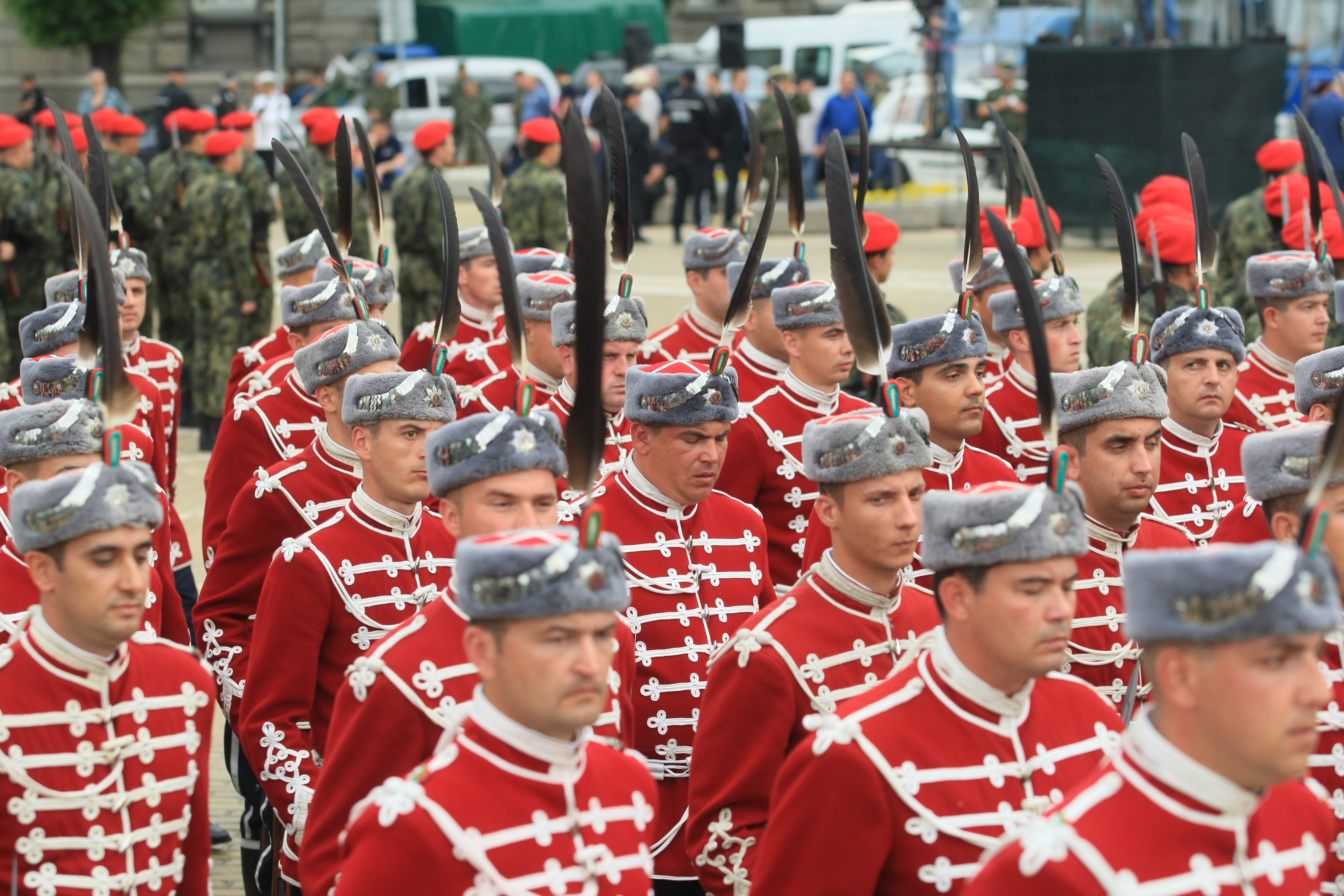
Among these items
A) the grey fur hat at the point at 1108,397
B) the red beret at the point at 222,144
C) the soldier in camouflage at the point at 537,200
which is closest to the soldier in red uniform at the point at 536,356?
the grey fur hat at the point at 1108,397

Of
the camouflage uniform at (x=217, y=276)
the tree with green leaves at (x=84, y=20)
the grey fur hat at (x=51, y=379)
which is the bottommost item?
the camouflage uniform at (x=217, y=276)

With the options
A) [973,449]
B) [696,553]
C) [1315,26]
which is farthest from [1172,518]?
[1315,26]

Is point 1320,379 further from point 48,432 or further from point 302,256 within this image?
point 302,256

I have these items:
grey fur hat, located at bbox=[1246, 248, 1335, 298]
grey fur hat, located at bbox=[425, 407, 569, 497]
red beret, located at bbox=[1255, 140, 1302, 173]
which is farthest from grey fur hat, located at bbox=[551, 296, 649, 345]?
red beret, located at bbox=[1255, 140, 1302, 173]

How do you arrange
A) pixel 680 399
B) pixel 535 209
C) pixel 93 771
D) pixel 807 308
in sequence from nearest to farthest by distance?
pixel 93 771
pixel 680 399
pixel 807 308
pixel 535 209

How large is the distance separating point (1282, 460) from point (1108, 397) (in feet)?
3.28

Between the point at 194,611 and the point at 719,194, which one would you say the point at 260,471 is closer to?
the point at 194,611

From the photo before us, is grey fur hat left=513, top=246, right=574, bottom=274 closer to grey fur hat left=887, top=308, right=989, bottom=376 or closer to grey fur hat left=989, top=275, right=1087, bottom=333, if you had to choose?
grey fur hat left=989, top=275, right=1087, bottom=333

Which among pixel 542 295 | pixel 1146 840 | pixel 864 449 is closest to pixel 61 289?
pixel 542 295

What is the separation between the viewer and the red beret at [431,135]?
1459 cm

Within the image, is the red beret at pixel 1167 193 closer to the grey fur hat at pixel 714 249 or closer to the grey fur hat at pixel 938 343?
the grey fur hat at pixel 714 249

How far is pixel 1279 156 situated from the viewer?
12.4 m

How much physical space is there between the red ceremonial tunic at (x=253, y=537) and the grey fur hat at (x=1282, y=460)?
2.84 m

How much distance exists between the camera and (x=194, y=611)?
244 inches
